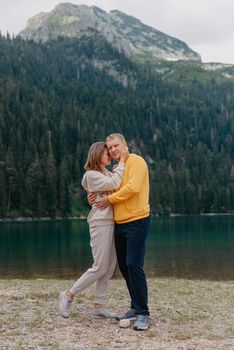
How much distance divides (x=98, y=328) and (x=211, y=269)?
3084 cm

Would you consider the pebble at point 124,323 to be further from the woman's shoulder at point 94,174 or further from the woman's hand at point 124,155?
the woman's hand at point 124,155

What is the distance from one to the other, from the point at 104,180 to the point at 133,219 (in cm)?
115

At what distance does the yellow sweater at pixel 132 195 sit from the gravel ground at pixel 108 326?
2.64 metres

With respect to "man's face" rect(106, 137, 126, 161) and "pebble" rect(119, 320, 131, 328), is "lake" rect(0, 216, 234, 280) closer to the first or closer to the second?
"pebble" rect(119, 320, 131, 328)

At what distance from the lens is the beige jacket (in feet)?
38.0

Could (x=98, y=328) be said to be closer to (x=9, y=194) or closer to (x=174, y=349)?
(x=174, y=349)

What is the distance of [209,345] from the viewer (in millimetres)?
10305

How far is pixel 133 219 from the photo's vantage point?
37.7 ft

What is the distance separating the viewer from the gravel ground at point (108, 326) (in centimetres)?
1016

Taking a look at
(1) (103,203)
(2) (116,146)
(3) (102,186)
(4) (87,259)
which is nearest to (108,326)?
(1) (103,203)

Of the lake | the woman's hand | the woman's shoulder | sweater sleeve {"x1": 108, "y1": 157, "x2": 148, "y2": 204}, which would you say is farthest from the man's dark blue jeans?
the lake

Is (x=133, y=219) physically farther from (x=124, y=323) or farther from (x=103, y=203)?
(x=124, y=323)

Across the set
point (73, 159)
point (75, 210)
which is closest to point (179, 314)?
point (75, 210)

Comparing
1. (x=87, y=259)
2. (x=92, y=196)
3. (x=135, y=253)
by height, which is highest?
(x=92, y=196)
